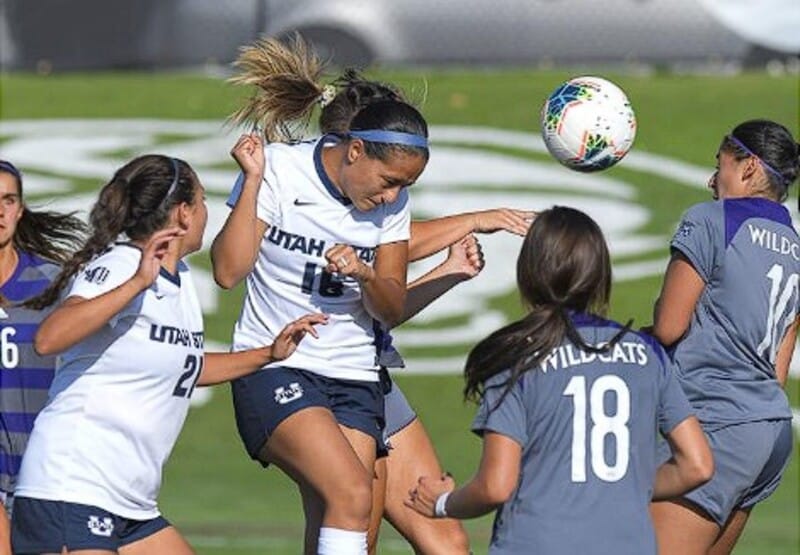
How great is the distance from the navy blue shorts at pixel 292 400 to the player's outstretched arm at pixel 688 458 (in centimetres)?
187

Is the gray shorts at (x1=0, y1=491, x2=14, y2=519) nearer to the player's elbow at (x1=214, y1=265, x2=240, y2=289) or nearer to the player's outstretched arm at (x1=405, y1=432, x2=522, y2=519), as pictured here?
the player's elbow at (x1=214, y1=265, x2=240, y2=289)

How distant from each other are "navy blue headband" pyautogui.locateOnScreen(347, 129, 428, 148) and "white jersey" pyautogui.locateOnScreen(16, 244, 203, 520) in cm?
106

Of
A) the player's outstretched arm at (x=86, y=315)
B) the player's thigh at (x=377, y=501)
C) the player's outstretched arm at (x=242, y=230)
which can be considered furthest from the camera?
the player's thigh at (x=377, y=501)

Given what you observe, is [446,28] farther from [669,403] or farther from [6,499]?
[669,403]

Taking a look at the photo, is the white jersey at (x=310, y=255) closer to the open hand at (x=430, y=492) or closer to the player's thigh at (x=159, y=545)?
the player's thigh at (x=159, y=545)

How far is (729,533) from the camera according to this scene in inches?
284

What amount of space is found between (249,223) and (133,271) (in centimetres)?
106

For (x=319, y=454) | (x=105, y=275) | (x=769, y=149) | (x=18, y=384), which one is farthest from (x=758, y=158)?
(x=18, y=384)

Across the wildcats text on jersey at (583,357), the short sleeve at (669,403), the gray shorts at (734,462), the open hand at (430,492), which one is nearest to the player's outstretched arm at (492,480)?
the open hand at (430,492)

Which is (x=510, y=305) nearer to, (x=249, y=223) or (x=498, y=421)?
(x=249, y=223)

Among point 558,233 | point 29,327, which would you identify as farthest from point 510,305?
point 558,233

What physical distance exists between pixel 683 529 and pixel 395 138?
1.63 metres

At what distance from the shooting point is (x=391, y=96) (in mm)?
7484

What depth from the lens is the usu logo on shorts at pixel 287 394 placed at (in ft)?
23.8
